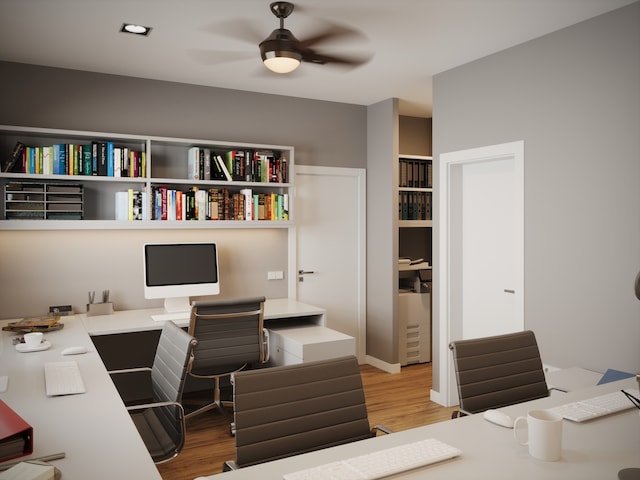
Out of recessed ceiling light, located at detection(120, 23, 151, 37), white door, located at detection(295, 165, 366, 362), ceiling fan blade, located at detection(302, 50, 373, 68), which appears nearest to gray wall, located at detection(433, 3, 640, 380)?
ceiling fan blade, located at detection(302, 50, 373, 68)

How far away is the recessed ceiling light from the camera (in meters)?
3.10

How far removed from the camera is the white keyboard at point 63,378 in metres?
2.14

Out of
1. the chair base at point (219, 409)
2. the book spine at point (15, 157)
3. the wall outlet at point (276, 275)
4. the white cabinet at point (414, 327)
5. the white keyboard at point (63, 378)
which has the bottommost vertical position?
the chair base at point (219, 409)

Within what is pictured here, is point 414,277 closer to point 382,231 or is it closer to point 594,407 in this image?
point 382,231

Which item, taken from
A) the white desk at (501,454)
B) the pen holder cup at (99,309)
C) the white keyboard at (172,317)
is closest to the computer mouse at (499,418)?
the white desk at (501,454)

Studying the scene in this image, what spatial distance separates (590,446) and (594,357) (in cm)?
167

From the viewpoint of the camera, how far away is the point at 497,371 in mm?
2205

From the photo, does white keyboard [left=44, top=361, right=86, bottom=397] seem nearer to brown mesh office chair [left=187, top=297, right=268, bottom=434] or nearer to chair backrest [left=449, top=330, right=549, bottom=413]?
brown mesh office chair [left=187, top=297, right=268, bottom=434]

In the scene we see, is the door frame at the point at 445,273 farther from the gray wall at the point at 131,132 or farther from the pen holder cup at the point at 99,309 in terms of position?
the pen holder cup at the point at 99,309

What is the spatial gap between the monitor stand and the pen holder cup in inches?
15.9

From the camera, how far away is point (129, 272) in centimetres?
421

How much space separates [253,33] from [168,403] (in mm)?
2211

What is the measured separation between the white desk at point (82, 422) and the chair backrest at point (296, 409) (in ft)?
1.01

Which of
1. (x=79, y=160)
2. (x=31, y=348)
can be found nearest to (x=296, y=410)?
(x=31, y=348)
